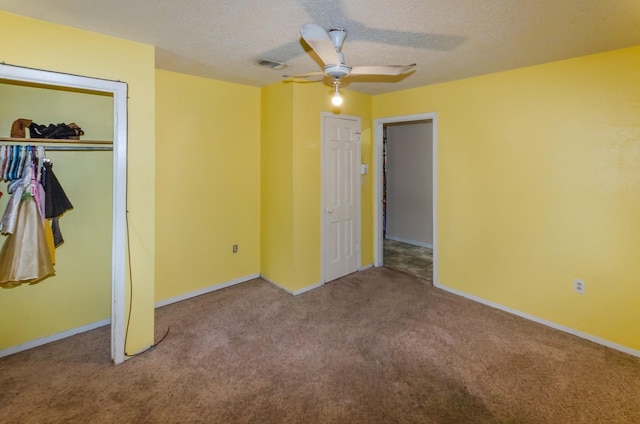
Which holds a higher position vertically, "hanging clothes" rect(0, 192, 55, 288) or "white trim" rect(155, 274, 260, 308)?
"hanging clothes" rect(0, 192, 55, 288)

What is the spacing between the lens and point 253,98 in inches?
160

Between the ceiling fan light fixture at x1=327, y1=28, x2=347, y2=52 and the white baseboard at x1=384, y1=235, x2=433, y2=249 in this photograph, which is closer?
the ceiling fan light fixture at x1=327, y1=28, x2=347, y2=52

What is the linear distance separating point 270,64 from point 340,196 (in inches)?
72.7

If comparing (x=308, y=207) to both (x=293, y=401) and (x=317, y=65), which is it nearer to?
(x=317, y=65)

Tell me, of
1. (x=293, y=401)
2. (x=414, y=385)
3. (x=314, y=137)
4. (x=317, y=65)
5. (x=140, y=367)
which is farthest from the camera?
(x=314, y=137)

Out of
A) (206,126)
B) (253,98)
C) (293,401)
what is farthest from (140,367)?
(253,98)

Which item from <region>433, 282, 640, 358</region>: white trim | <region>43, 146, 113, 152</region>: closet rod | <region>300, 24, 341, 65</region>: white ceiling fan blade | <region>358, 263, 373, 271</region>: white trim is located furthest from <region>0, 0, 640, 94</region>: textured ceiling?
<region>358, 263, 373, 271</region>: white trim

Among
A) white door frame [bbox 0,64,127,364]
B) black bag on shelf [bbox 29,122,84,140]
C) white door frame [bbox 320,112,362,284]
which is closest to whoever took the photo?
white door frame [bbox 0,64,127,364]

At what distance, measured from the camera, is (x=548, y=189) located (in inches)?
120

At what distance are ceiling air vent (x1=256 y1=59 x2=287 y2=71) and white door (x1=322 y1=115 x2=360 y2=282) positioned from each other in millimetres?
989

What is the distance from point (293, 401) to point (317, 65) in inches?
111

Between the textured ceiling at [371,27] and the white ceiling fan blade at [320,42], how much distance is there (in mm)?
285

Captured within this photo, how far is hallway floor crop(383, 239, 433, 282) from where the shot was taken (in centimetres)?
465

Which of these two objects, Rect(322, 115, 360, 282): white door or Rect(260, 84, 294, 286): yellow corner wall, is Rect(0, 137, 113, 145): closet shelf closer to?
Rect(260, 84, 294, 286): yellow corner wall
